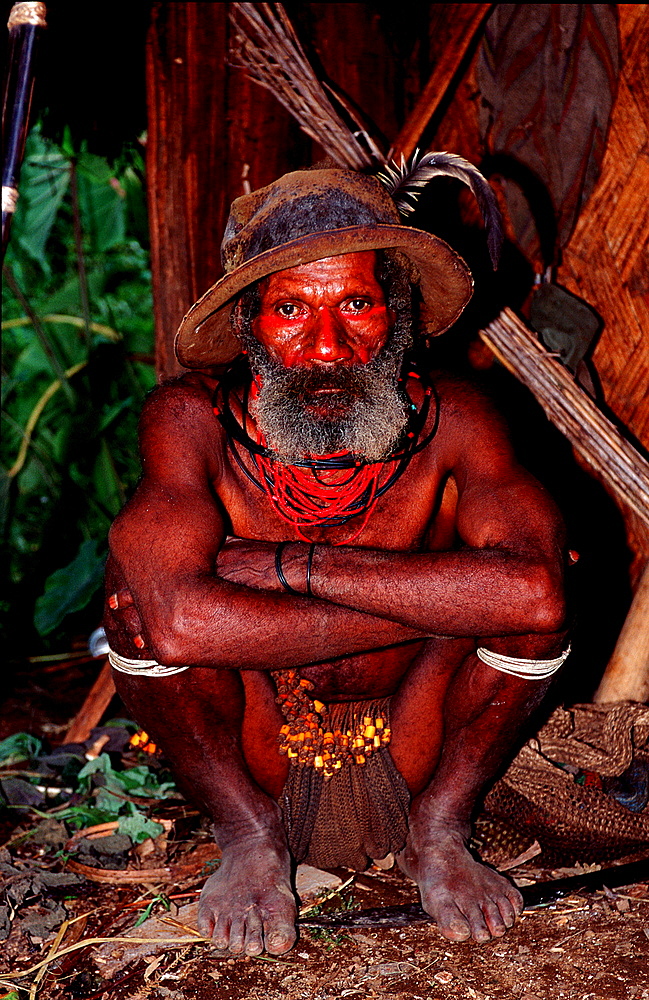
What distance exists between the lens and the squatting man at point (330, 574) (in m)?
2.36

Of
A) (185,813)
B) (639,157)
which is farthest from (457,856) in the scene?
(639,157)

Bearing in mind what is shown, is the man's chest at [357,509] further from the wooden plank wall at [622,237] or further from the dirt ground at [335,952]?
the wooden plank wall at [622,237]

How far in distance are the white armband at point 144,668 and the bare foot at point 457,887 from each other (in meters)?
0.81

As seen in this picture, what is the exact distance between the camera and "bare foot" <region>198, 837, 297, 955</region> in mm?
2322

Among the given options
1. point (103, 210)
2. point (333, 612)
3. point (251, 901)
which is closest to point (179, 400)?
point (333, 612)

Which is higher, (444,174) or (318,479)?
(444,174)

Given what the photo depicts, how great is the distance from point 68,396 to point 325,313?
335 cm

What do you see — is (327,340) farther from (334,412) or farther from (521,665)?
(521,665)

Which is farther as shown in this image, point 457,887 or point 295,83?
point 295,83

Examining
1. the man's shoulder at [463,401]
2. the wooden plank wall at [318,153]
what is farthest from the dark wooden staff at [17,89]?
the man's shoulder at [463,401]

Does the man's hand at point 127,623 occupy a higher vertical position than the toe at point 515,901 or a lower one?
higher

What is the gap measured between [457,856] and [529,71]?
9.21ft

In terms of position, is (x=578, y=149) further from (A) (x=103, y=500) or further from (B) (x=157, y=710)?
(A) (x=103, y=500)

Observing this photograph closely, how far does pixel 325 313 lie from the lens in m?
2.52
